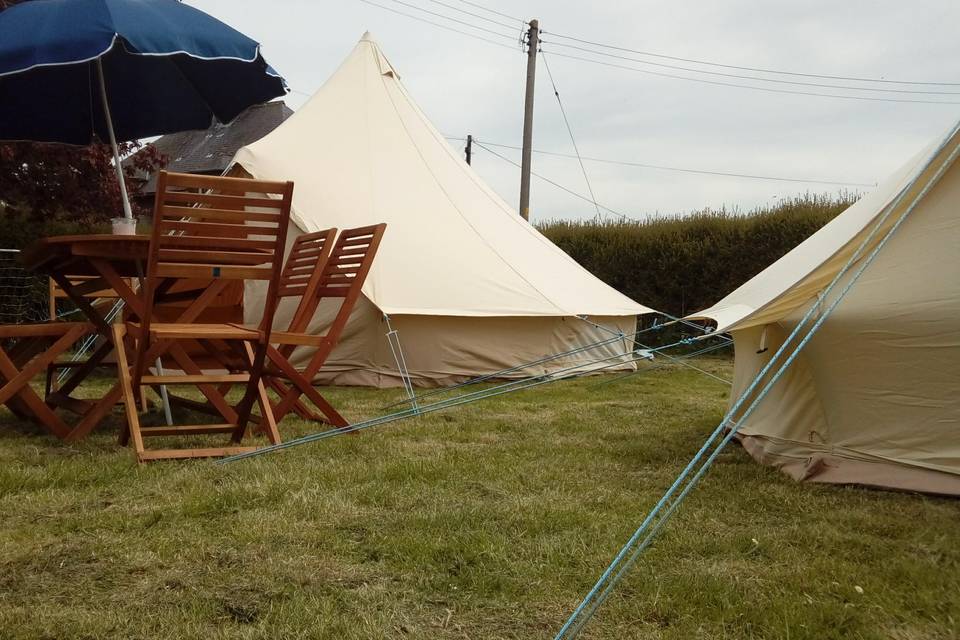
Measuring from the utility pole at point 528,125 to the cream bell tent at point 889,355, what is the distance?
9.30 m

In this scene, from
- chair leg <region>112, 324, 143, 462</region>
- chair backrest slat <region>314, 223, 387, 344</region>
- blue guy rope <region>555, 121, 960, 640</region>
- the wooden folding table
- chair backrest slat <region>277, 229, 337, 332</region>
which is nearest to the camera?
blue guy rope <region>555, 121, 960, 640</region>

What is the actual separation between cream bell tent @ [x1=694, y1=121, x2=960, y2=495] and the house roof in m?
19.1

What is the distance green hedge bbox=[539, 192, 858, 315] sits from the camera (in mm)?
9297

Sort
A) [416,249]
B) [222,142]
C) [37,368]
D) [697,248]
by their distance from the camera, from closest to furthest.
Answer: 1. [37,368]
2. [416,249]
3. [697,248]
4. [222,142]

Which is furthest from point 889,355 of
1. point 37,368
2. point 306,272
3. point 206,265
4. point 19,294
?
point 19,294

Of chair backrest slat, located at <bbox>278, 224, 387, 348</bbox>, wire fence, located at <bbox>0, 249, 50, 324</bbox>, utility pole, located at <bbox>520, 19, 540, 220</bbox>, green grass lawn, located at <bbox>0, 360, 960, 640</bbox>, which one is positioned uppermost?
utility pole, located at <bbox>520, 19, 540, 220</bbox>

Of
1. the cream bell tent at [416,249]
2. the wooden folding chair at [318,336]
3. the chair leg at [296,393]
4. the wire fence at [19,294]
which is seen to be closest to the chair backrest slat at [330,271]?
the wooden folding chair at [318,336]

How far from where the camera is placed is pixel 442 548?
6.59 feet

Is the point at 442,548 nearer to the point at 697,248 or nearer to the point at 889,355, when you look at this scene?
the point at 889,355

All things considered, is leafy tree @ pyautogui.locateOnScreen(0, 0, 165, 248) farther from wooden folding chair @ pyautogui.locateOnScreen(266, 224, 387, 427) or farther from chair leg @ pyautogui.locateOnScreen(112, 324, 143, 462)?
chair leg @ pyautogui.locateOnScreen(112, 324, 143, 462)

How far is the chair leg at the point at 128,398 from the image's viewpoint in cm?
293

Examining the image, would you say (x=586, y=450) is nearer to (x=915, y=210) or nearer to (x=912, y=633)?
(x=915, y=210)

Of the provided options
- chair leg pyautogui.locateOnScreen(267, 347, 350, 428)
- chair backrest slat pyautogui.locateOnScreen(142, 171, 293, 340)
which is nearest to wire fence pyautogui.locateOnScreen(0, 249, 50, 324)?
chair leg pyautogui.locateOnScreen(267, 347, 350, 428)

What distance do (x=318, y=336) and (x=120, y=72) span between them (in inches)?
93.1
